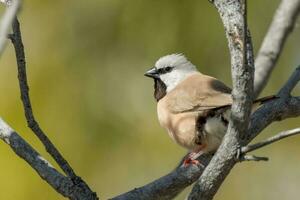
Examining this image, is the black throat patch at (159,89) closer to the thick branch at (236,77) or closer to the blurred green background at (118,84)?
the blurred green background at (118,84)

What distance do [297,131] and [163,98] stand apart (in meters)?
2.34

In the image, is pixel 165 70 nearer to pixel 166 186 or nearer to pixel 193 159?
pixel 193 159

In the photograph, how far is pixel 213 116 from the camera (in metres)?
4.27

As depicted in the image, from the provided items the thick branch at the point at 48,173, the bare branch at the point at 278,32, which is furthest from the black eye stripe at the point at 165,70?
the thick branch at the point at 48,173

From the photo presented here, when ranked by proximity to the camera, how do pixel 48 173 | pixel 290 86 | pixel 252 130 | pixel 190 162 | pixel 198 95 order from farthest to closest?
1. pixel 198 95
2. pixel 290 86
3. pixel 190 162
4. pixel 252 130
5. pixel 48 173

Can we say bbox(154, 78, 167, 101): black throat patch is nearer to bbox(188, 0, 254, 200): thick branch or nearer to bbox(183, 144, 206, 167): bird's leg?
bbox(183, 144, 206, 167): bird's leg

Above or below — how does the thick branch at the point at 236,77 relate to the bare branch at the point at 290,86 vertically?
above

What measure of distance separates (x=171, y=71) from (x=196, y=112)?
1.01 m

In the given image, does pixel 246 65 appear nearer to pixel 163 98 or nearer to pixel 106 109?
pixel 163 98

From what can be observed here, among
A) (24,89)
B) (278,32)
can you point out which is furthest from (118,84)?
(278,32)

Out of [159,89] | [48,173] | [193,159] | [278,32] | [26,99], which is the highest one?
[26,99]

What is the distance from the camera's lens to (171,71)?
5453 millimetres

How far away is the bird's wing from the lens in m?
4.30

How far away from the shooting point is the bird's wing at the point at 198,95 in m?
4.30
